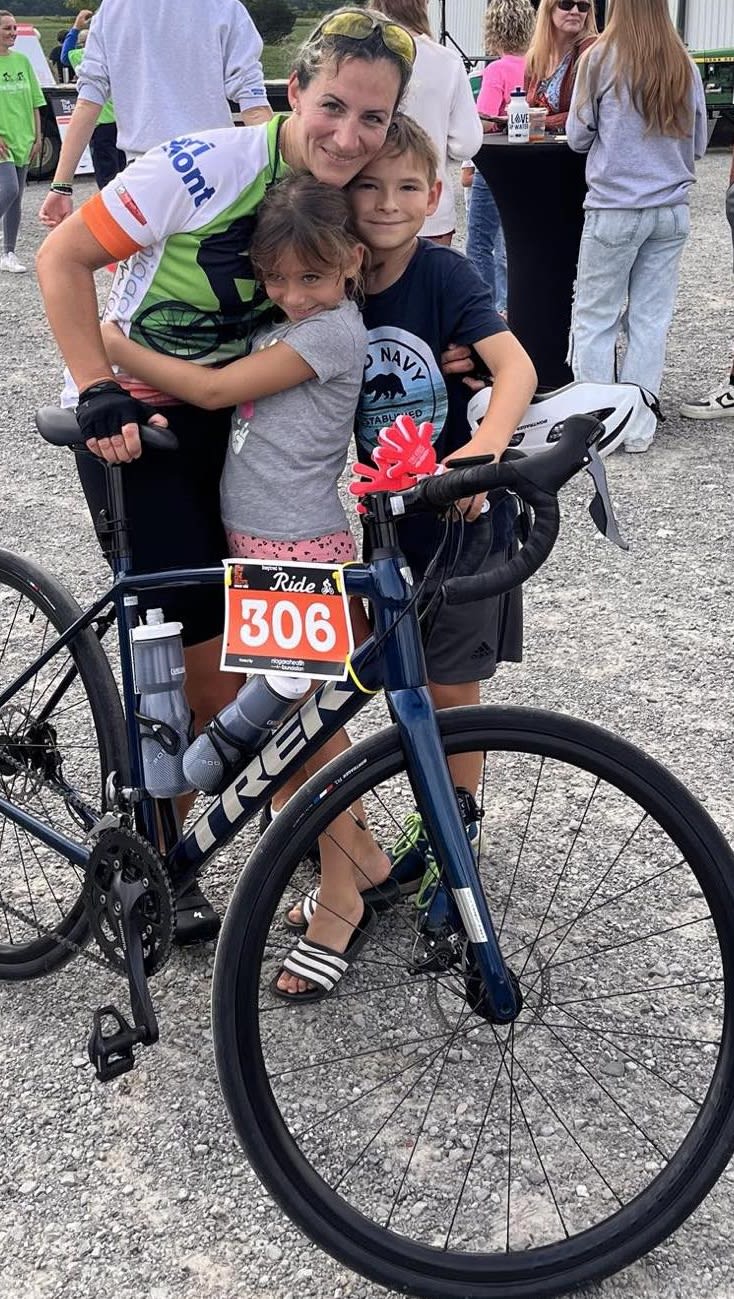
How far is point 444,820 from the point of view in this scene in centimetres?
194

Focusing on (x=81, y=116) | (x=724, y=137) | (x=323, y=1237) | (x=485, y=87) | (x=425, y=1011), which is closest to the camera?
(x=323, y=1237)

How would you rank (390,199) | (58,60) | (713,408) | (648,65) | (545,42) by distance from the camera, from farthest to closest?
1. (58,60)
2. (545,42)
3. (713,408)
4. (648,65)
5. (390,199)

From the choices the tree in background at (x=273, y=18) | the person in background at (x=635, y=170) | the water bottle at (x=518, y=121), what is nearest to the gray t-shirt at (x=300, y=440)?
the person in background at (x=635, y=170)

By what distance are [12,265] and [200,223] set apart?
28.7ft

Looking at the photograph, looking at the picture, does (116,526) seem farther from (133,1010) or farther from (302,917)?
(302,917)

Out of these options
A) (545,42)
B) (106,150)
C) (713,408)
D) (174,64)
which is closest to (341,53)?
(174,64)

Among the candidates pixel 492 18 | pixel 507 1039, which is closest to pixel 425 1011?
pixel 507 1039

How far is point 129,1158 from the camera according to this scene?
2.34 m

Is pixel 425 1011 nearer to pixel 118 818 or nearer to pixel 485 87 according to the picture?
pixel 118 818

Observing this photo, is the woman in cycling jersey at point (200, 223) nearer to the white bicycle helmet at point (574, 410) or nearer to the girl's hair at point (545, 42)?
the white bicycle helmet at point (574, 410)

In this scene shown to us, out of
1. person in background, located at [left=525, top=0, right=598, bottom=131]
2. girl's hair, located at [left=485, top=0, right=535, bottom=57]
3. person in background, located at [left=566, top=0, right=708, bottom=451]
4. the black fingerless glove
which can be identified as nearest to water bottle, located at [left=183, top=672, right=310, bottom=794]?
the black fingerless glove

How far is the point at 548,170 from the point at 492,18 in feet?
7.56

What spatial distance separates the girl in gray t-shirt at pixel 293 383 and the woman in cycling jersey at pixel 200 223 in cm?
5

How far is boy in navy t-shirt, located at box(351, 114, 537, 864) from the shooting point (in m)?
2.20
